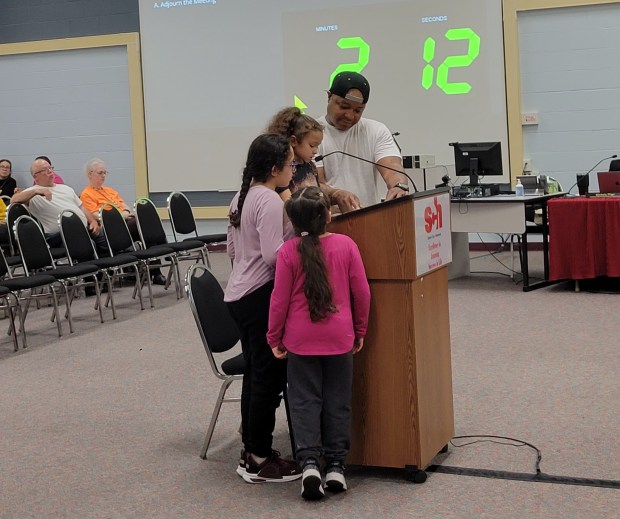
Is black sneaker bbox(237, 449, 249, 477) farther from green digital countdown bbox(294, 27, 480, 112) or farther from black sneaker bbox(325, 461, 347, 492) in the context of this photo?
green digital countdown bbox(294, 27, 480, 112)

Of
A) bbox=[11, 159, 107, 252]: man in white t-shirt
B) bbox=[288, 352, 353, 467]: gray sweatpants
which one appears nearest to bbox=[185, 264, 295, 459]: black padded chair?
bbox=[288, 352, 353, 467]: gray sweatpants

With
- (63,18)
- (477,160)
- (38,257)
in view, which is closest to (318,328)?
(38,257)

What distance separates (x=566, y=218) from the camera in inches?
279

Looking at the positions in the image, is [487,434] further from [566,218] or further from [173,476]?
[566,218]

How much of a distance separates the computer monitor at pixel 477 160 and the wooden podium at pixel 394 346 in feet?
15.1

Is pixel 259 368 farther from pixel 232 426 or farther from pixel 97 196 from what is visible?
pixel 97 196

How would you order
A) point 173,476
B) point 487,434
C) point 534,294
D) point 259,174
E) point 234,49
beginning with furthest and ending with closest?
point 234,49, point 534,294, point 487,434, point 173,476, point 259,174

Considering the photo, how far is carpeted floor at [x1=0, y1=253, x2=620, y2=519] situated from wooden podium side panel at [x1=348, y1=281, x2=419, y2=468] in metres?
0.12


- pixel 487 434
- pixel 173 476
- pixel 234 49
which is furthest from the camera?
pixel 234 49

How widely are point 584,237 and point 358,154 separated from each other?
3692 millimetres

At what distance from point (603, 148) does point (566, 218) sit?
2381mm

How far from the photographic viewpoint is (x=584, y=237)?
276 inches

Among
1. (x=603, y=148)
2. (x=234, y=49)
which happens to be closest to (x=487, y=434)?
(x=603, y=148)

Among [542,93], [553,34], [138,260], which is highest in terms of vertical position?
[553,34]
